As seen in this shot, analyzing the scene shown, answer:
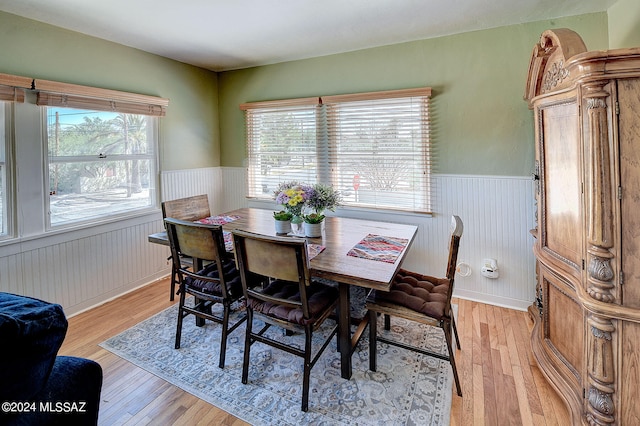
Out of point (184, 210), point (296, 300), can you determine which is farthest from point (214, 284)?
point (184, 210)

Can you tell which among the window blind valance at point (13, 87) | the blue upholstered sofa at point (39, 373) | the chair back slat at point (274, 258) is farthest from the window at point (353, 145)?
the blue upholstered sofa at point (39, 373)

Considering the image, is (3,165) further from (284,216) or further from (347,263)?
(347,263)

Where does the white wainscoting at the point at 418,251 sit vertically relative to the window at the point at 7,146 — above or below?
below

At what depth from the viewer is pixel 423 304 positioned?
1953 mm

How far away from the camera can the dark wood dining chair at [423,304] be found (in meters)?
1.90

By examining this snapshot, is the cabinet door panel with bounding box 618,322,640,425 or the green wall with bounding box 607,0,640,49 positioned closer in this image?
the cabinet door panel with bounding box 618,322,640,425

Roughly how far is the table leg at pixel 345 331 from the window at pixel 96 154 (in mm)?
2572

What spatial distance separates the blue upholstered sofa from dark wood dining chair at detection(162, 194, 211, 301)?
162 cm

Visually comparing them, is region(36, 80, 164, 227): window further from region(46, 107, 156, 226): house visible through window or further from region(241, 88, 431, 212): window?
region(241, 88, 431, 212): window

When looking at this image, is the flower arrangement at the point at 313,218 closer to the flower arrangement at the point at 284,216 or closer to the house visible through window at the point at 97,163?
the flower arrangement at the point at 284,216

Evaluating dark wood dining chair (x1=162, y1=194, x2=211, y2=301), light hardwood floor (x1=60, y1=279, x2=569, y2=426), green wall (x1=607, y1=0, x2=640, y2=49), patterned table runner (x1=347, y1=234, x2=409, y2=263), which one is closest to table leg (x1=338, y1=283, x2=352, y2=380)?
patterned table runner (x1=347, y1=234, x2=409, y2=263)

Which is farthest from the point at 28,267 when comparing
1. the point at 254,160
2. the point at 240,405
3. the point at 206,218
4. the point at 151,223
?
the point at 254,160

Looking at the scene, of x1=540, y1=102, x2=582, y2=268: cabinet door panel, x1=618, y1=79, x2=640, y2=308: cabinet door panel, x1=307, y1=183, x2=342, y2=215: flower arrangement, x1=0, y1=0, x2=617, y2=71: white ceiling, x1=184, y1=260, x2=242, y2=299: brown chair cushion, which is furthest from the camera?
x1=307, y1=183, x2=342, y2=215: flower arrangement

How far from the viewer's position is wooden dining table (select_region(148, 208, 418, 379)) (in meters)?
1.79
